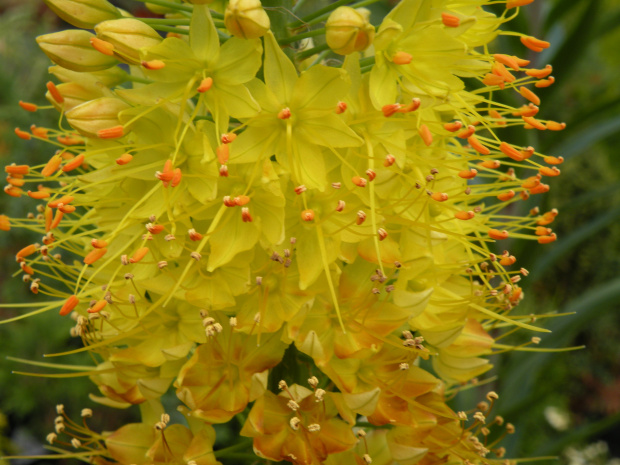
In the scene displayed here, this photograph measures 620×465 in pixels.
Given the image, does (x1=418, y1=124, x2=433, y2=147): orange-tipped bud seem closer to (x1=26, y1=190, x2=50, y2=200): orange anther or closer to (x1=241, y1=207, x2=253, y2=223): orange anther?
(x1=241, y1=207, x2=253, y2=223): orange anther

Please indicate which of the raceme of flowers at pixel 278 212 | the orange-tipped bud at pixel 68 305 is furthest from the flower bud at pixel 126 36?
the orange-tipped bud at pixel 68 305

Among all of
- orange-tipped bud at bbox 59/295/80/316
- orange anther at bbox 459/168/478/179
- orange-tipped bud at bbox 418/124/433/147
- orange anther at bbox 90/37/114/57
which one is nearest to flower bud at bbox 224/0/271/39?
orange anther at bbox 90/37/114/57

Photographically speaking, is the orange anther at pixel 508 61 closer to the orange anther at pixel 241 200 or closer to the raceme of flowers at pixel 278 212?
the raceme of flowers at pixel 278 212

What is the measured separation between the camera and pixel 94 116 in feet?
4.06

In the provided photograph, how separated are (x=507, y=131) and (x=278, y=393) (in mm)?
1529

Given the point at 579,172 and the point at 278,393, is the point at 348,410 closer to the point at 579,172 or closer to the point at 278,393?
the point at 278,393

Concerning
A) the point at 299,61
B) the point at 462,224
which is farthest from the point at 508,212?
the point at 299,61

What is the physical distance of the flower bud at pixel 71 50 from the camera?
1.27 metres

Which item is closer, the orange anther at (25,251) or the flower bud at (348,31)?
the flower bud at (348,31)

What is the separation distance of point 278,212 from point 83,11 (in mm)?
577

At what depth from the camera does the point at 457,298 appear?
4.60ft

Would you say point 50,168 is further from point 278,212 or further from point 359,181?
point 359,181

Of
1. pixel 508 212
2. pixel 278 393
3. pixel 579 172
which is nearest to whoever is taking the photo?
pixel 278 393

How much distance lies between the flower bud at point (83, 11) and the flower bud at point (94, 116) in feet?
0.61
